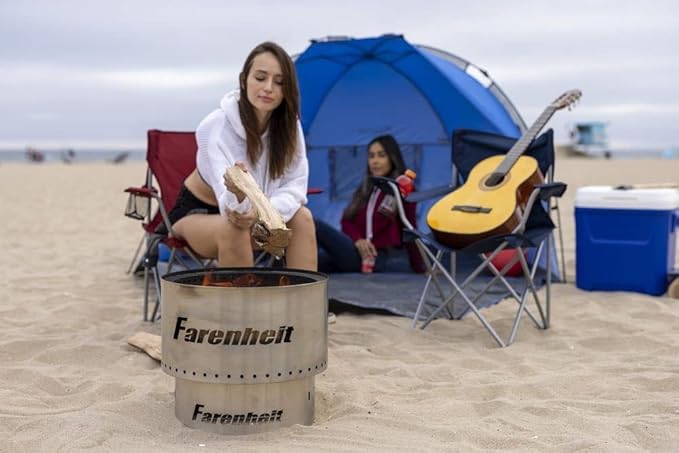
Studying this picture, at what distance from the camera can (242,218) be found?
8.58 feet

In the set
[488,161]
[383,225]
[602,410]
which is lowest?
[602,410]

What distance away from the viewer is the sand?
210 centimetres

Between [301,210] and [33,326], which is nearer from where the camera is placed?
[301,210]

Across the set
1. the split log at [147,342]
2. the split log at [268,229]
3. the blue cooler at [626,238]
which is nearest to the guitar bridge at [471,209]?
the blue cooler at [626,238]

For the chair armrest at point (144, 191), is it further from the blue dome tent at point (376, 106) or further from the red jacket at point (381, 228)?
the blue dome tent at point (376, 106)

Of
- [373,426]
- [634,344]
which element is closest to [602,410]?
[373,426]

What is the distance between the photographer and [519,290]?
13.8 feet

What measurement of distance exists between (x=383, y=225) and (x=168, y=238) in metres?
1.68

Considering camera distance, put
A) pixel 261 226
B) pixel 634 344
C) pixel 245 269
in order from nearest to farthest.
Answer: pixel 261 226 < pixel 245 269 < pixel 634 344

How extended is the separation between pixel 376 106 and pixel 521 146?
1.81 meters

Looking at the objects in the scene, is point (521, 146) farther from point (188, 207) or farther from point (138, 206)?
point (138, 206)

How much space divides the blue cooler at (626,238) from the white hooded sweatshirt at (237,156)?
1.96 meters

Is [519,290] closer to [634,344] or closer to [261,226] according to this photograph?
[634,344]

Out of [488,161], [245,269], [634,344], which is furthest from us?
[488,161]
